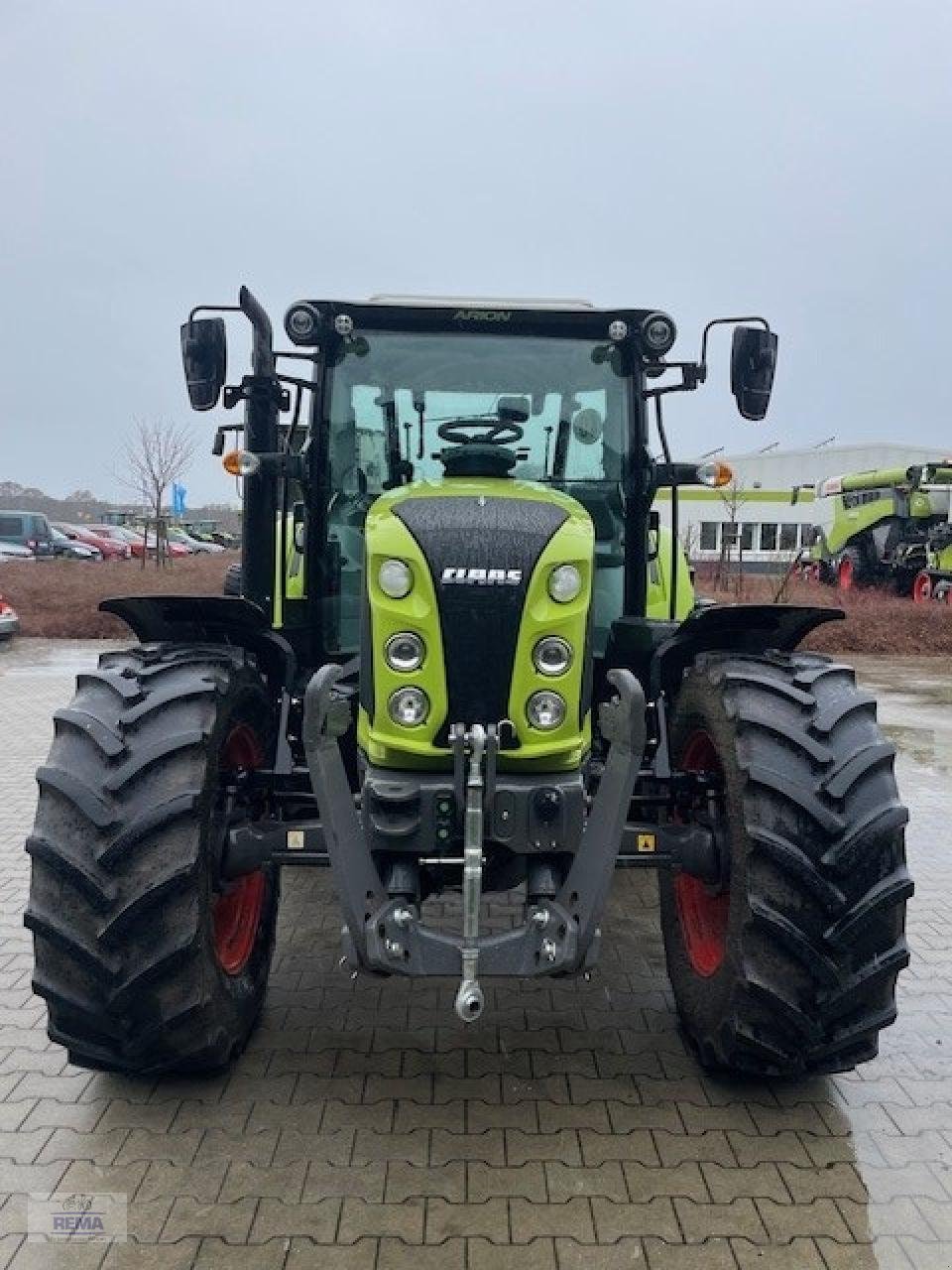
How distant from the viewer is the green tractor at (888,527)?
2097 cm

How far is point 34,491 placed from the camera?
81.1 metres

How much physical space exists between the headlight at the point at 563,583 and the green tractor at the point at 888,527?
19255 millimetres

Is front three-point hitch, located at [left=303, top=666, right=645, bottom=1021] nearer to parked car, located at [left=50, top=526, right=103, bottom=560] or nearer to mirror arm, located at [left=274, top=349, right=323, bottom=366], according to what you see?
mirror arm, located at [left=274, top=349, right=323, bottom=366]

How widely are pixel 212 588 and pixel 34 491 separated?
223 ft

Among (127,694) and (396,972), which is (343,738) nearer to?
(127,694)

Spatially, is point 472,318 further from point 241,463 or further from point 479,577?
point 479,577

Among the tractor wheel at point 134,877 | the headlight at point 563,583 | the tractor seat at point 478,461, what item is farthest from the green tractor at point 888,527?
the tractor wheel at point 134,877

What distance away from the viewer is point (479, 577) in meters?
3.12

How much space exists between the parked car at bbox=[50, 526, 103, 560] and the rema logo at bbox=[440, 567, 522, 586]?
1272 inches

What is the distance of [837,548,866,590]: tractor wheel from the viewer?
22.6 m

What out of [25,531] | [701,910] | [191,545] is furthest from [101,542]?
[701,910]

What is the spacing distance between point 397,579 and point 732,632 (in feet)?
4.47

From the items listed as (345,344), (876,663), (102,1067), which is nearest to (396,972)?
(102,1067)

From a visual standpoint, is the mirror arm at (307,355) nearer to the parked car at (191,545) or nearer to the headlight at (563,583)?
the headlight at (563,583)
